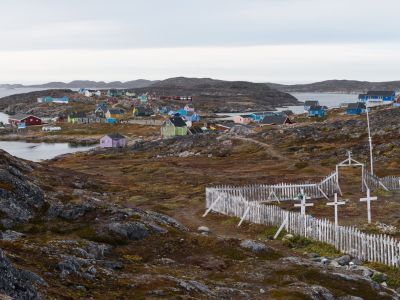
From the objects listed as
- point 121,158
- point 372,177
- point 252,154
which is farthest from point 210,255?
point 121,158

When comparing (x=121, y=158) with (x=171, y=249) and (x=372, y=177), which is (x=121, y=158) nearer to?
(x=372, y=177)

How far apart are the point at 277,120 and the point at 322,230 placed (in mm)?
124358

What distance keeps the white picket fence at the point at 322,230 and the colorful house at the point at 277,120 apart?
110m

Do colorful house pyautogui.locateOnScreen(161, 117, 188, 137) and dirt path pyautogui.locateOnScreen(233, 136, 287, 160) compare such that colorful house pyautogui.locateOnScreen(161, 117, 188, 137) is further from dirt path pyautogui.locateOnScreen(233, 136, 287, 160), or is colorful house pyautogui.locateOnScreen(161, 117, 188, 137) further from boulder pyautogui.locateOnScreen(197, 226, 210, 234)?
boulder pyautogui.locateOnScreen(197, 226, 210, 234)

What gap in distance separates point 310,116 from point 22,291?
6082 inches

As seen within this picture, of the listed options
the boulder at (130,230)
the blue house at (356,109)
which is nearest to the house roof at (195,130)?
the blue house at (356,109)

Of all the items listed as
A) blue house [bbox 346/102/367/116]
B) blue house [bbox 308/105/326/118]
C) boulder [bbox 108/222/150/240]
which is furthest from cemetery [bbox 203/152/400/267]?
blue house [bbox 308/105/326/118]

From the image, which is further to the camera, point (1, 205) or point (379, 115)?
point (379, 115)

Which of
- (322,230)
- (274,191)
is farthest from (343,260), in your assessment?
(274,191)

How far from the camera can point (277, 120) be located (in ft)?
493

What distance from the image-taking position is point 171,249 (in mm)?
22969

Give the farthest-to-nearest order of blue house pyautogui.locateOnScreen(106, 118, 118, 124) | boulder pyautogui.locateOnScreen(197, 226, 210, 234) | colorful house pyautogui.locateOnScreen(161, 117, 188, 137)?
blue house pyautogui.locateOnScreen(106, 118, 118, 124), colorful house pyautogui.locateOnScreen(161, 117, 188, 137), boulder pyautogui.locateOnScreen(197, 226, 210, 234)

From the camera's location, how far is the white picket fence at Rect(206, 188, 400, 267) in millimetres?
23931

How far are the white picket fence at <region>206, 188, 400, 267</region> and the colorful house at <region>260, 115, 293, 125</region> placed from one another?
110 meters
